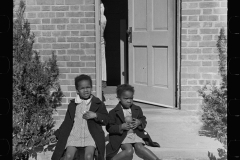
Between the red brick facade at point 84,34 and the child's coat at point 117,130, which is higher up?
the red brick facade at point 84,34

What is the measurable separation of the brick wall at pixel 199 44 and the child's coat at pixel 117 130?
221cm

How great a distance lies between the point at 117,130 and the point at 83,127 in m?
0.37

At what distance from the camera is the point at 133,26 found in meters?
7.84

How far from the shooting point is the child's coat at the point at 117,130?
4.89 metres

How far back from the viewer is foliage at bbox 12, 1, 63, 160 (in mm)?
5352

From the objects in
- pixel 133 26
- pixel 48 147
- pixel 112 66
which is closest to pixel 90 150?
pixel 48 147

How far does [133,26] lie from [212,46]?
1588mm

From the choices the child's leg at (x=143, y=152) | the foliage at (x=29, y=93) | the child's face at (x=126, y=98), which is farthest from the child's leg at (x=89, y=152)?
the foliage at (x=29, y=93)

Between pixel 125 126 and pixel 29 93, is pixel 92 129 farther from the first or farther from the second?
pixel 29 93

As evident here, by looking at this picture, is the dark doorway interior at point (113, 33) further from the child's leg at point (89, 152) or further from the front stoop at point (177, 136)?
the child's leg at point (89, 152)

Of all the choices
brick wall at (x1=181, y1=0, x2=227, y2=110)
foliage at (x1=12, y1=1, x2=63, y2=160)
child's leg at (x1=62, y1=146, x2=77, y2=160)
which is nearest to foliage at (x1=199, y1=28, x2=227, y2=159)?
brick wall at (x1=181, y1=0, x2=227, y2=110)

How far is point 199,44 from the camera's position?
693 cm
